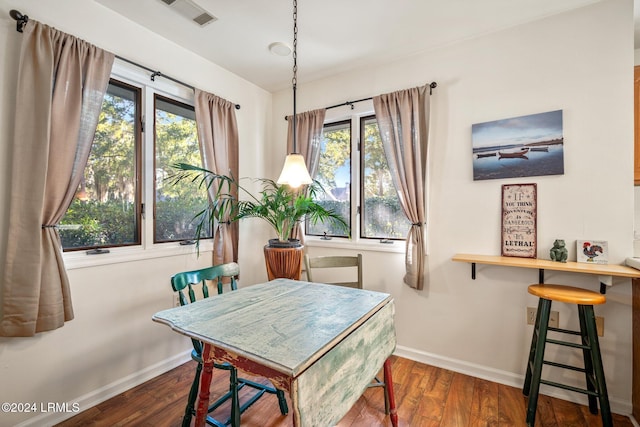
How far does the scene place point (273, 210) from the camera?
8.32 feet

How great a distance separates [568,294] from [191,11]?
3.00m

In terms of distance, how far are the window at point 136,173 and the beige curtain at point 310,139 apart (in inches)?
39.2

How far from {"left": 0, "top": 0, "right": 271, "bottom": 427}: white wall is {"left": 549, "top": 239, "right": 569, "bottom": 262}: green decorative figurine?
2.70 meters

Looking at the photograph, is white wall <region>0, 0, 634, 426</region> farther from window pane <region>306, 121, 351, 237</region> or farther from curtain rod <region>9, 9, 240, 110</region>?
window pane <region>306, 121, 351, 237</region>

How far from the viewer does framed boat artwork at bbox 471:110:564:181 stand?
6.39 ft

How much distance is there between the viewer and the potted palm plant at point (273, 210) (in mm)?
2350

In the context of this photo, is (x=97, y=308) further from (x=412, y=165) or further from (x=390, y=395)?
(x=412, y=165)

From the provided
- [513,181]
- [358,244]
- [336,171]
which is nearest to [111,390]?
[358,244]

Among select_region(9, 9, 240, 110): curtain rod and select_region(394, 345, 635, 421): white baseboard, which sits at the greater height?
select_region(9, 9, 240, 110): curtain rod

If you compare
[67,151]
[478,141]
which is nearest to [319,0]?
[478,141]

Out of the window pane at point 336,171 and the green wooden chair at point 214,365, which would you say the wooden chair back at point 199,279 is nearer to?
the green wooden chair at point 214,365

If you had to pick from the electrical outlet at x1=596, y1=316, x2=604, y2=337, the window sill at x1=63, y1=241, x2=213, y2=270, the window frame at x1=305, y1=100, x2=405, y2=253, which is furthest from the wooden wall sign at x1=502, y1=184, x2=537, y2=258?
the window sill at x1=63, y1=241, x2=213, y2=270

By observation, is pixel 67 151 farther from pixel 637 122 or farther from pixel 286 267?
pixel 637 122

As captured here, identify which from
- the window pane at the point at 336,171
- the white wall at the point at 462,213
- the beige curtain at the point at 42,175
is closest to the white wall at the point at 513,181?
the white wall at the point at 462,213
